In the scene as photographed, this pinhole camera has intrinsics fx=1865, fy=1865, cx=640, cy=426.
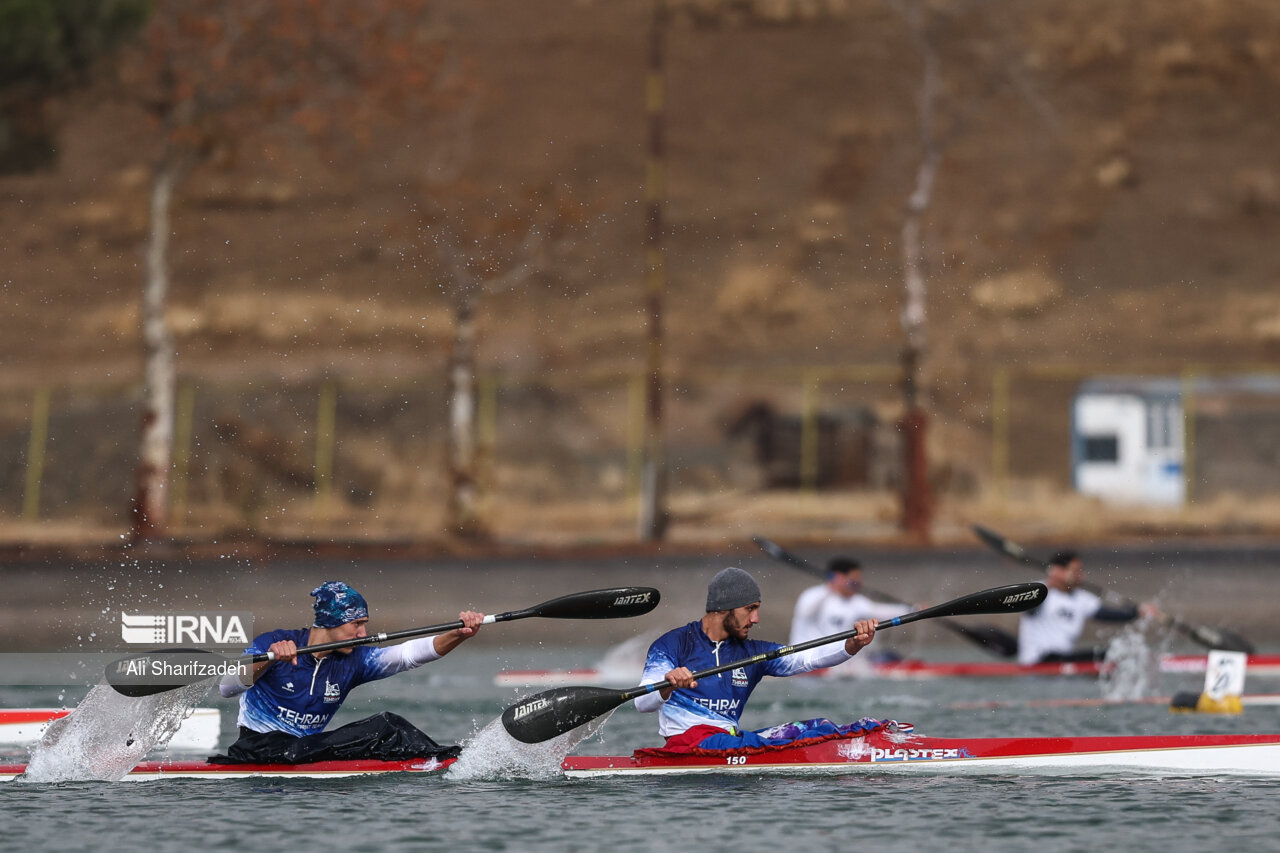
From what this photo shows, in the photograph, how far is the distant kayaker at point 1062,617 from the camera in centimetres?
2009

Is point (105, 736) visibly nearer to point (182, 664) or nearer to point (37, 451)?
point (182, 664)

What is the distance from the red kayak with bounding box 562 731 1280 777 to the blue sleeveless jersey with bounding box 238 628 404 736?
1648 mm

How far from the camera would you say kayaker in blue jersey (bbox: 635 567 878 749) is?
12688 millimetres

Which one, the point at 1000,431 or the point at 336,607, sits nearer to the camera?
the point at 336,607

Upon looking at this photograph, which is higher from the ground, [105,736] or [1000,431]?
[1000,431]

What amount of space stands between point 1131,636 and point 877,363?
80.6 feet

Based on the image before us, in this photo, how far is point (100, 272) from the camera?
49.6 m

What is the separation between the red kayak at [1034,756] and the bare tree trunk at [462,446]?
21.8m

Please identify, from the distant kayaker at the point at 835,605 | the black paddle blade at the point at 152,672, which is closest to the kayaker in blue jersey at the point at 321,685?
the black paddle blade at the point at 152,672

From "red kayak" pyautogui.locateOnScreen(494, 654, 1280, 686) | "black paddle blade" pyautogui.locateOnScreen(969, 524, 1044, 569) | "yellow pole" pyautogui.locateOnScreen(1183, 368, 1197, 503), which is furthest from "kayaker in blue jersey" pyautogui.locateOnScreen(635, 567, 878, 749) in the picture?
"yellow pole" pyautogui.locateOnScreen(1183, 368, 1197, 503)

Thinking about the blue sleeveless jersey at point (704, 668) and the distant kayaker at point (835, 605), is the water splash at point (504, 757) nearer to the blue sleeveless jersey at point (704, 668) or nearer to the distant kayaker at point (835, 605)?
the blue sleeveless jersey at point (704, 668)

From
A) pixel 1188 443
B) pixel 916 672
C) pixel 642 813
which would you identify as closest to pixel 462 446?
pixel 1188 443

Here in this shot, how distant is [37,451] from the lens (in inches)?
1540

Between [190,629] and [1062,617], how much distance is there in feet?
34.6
